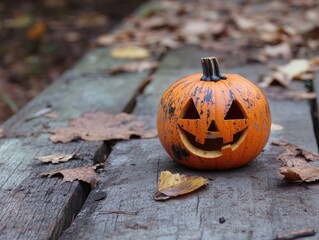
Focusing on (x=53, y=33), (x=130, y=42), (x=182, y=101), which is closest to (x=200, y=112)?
(x=182, y=101)

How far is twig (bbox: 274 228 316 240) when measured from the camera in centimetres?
163

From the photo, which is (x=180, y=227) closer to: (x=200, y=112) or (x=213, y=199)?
(x=213, y=199)

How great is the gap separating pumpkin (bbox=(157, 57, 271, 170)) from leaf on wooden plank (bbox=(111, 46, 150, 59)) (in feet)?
6.98

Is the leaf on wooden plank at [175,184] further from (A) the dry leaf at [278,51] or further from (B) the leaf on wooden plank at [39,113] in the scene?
(A) the dry leaf at [278,51]

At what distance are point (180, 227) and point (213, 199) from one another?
231 millimetres

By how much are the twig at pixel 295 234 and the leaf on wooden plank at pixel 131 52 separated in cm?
280

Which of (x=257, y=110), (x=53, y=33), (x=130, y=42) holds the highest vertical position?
(x=257, y=110)

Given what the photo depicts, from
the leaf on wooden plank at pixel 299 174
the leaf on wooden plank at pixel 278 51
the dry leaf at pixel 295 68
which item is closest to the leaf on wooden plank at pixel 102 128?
the leaf on wooden plank at pixel 299 174

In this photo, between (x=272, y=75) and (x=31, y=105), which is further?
(x=272, y=75)

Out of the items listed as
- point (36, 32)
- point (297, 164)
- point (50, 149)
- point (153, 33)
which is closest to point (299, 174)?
point (297, 164)

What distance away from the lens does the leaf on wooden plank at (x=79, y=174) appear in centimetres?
210

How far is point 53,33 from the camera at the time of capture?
7.53 meters

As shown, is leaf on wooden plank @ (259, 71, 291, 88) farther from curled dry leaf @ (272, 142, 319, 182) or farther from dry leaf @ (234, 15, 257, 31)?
dry leaf @ (234, 15, 257, 31)

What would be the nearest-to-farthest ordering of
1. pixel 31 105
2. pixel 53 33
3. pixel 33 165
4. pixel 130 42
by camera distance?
pixel 33 165 → pixel 31 105 → pixel 130 42 → pixel 53 33
